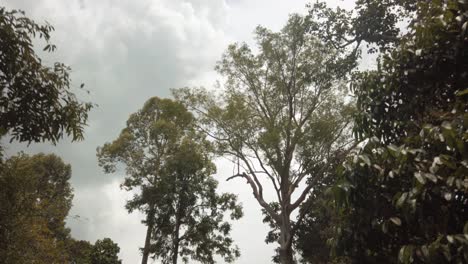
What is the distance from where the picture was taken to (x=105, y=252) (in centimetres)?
2319

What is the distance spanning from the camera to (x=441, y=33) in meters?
3.32

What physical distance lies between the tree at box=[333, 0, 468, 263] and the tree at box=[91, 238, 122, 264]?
2227cm

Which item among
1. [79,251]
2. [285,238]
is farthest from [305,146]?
[79,251]

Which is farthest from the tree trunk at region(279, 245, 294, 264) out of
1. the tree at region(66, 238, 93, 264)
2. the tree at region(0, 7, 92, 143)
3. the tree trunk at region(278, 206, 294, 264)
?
the tree at region(66, 238, 93, 264)

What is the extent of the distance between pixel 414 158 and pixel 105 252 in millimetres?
23521

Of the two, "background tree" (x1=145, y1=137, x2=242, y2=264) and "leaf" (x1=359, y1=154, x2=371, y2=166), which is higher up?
"background tree" (x1=145, y1=137, x2=242, y2=264)

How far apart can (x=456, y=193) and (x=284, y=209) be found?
13.4m

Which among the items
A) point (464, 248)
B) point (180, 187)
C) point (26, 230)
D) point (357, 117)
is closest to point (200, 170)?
point (180, 187)

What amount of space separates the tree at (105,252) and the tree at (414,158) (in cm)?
2227

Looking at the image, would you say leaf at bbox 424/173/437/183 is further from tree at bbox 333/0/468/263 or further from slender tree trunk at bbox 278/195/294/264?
slender tree trunk at bbox 278/195/294/264

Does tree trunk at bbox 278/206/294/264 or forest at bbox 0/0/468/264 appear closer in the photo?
forest at bbox 0/0/468/264

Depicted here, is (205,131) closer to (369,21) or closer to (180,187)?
(180,187)

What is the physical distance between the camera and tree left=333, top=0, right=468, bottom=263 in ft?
8.41

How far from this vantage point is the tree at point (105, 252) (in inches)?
898
